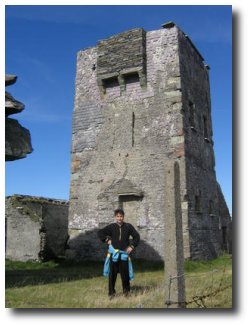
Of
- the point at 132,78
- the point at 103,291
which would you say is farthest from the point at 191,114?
the point at 103,291

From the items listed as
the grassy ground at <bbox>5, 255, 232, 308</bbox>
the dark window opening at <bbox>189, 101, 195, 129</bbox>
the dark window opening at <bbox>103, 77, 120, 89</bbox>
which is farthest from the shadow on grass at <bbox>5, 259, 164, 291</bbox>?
the dark window opening at <bbox>103, 77, 120, 89</bbox>

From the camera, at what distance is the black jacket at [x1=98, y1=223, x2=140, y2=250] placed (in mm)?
6611

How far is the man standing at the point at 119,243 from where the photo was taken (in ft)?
21.3

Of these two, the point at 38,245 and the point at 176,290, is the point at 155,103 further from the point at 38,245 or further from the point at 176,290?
the point at 176,290

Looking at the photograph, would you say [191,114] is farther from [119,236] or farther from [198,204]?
[119,236]

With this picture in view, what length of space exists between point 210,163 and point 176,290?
10873mm

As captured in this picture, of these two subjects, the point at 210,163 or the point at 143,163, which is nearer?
the point at 143,163

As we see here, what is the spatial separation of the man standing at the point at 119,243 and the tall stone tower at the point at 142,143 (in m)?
5.40

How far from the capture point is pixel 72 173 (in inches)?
565

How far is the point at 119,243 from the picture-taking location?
661 cm

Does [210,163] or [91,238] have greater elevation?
[210,163]

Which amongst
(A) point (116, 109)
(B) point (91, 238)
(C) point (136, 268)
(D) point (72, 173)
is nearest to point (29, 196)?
(D) point (72, 173)

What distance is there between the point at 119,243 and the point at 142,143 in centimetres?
692

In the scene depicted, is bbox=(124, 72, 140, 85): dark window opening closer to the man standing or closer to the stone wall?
the stone wall
